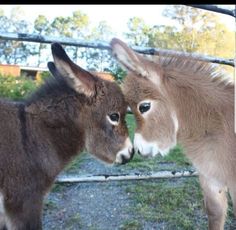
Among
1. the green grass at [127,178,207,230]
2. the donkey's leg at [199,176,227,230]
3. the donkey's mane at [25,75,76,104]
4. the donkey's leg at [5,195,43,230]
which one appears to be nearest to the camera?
the donkey's leg at [5,195,43,230]

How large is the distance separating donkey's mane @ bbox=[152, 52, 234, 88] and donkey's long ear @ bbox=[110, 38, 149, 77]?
26 centimetres

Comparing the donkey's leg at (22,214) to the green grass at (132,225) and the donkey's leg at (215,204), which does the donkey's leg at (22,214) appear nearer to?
the green grass at (132,225)

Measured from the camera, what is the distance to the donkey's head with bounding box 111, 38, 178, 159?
8.19 feet

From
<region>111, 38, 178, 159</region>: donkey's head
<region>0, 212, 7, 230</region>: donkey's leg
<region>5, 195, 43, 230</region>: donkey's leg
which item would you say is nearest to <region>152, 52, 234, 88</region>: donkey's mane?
<region>111, 38, 178, 159</region>: donkey's head

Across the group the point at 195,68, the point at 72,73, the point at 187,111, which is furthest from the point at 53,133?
the point at 195,68

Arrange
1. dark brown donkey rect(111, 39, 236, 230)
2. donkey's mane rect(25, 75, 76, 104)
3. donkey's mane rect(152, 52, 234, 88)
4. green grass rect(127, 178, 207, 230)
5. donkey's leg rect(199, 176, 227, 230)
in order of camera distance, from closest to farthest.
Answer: donkey's mane rect(25, 75, 76, 104) → dark brown donkey rect(111, 39, 236, 230) → donkey's mane rect(152, 52, 234, 88) → donkey's leg rect(199, 176, 227, 230) → green grass rect(127, 178, 207, 230)

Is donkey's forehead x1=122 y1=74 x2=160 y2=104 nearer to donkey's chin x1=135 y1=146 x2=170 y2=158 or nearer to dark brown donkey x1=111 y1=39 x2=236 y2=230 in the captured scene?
dark brown donkey x1=111 y1=39 x2=236 y2=230

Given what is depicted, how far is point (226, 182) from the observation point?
2.52m

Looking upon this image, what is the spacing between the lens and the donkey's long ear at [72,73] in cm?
213

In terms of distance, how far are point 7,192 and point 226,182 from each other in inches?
55.4

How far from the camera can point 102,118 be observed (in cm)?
241

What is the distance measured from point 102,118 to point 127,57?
420 millimetres

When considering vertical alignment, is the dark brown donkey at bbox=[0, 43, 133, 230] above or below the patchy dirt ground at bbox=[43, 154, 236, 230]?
above

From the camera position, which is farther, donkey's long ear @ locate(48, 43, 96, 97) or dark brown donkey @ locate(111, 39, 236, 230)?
dark brown donkey @ locate(111, 39, 236, 230)
